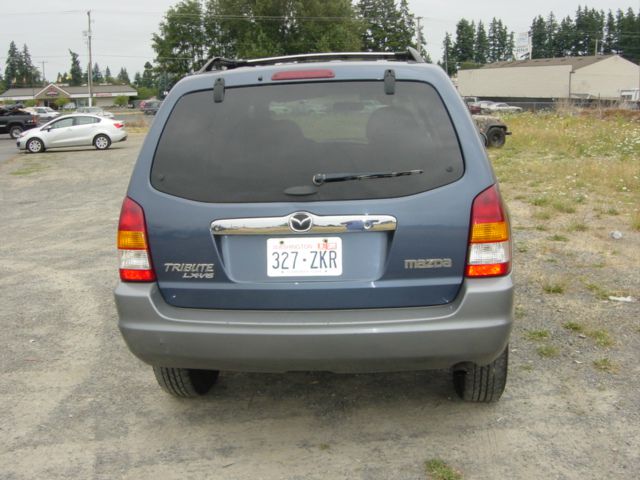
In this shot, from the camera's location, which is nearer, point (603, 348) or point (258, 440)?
point (258, 440)

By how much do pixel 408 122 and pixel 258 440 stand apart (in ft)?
5.71

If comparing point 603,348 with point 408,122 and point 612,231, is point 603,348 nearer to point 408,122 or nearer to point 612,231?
point 408,122

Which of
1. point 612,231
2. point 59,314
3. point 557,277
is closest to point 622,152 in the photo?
point 612,231

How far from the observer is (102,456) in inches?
132

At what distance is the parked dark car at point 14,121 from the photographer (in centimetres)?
3678

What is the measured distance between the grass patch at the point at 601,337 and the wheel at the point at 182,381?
2615 mm

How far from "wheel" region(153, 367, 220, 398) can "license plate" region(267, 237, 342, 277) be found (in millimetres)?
1037

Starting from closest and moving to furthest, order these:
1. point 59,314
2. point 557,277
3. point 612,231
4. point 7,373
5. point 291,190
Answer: point 291,190 < point 7,373 < point 59,314 < point 557,277 < point 612,231

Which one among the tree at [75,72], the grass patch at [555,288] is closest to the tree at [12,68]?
the tree at [75,72]

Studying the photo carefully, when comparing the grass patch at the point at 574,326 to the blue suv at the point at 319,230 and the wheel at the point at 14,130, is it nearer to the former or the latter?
the blue suv at the point at 319,230

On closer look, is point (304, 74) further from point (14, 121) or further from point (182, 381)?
point (14, 121)

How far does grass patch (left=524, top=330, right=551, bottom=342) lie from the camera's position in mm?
4730

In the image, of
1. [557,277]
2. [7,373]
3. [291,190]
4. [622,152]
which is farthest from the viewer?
[622,152]

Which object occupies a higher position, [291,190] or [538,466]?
[291,190]
